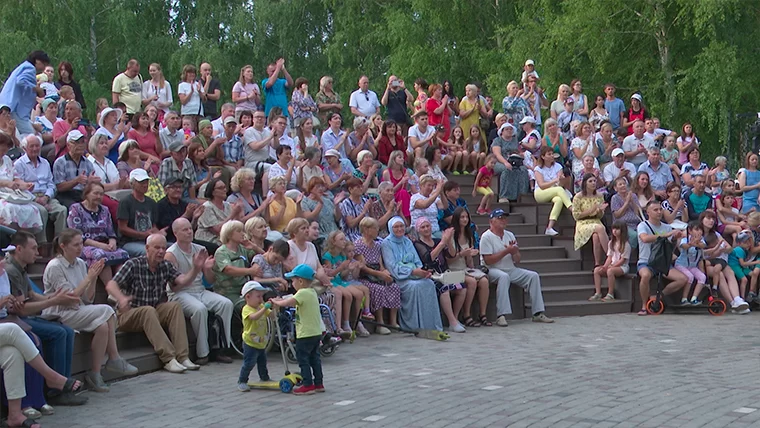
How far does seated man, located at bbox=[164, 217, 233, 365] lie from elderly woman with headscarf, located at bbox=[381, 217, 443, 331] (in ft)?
9.32

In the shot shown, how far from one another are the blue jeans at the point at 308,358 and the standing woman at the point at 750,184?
11393mm

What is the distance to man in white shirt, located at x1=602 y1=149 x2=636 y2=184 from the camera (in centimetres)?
1855

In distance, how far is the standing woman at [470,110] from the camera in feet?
65.3

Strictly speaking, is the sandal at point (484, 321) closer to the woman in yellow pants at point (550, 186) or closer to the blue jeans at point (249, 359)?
the woman in yellow pants at point (550, 186)

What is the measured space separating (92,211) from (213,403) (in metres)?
3.54

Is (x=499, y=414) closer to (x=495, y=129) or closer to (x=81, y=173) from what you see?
(x=81, y=173)

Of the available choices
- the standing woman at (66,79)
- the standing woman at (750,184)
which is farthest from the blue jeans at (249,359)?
the standing woman at (750,184)

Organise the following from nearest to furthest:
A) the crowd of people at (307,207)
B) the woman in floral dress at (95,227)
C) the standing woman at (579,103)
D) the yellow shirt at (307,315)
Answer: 1. the yellow shirt at (307,315)
2. the crowd of people at (307,207)
3. the woman in floral dress at (95,227)
4. the standing woman at (579,103)

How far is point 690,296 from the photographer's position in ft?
53.0

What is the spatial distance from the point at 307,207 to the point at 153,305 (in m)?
3.65

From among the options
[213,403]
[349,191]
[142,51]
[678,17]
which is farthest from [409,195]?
[142,51]

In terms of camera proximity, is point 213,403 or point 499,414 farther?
point 213,403

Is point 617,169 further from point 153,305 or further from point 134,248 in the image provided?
point 153,305

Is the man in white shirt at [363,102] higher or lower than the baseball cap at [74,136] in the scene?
higher
